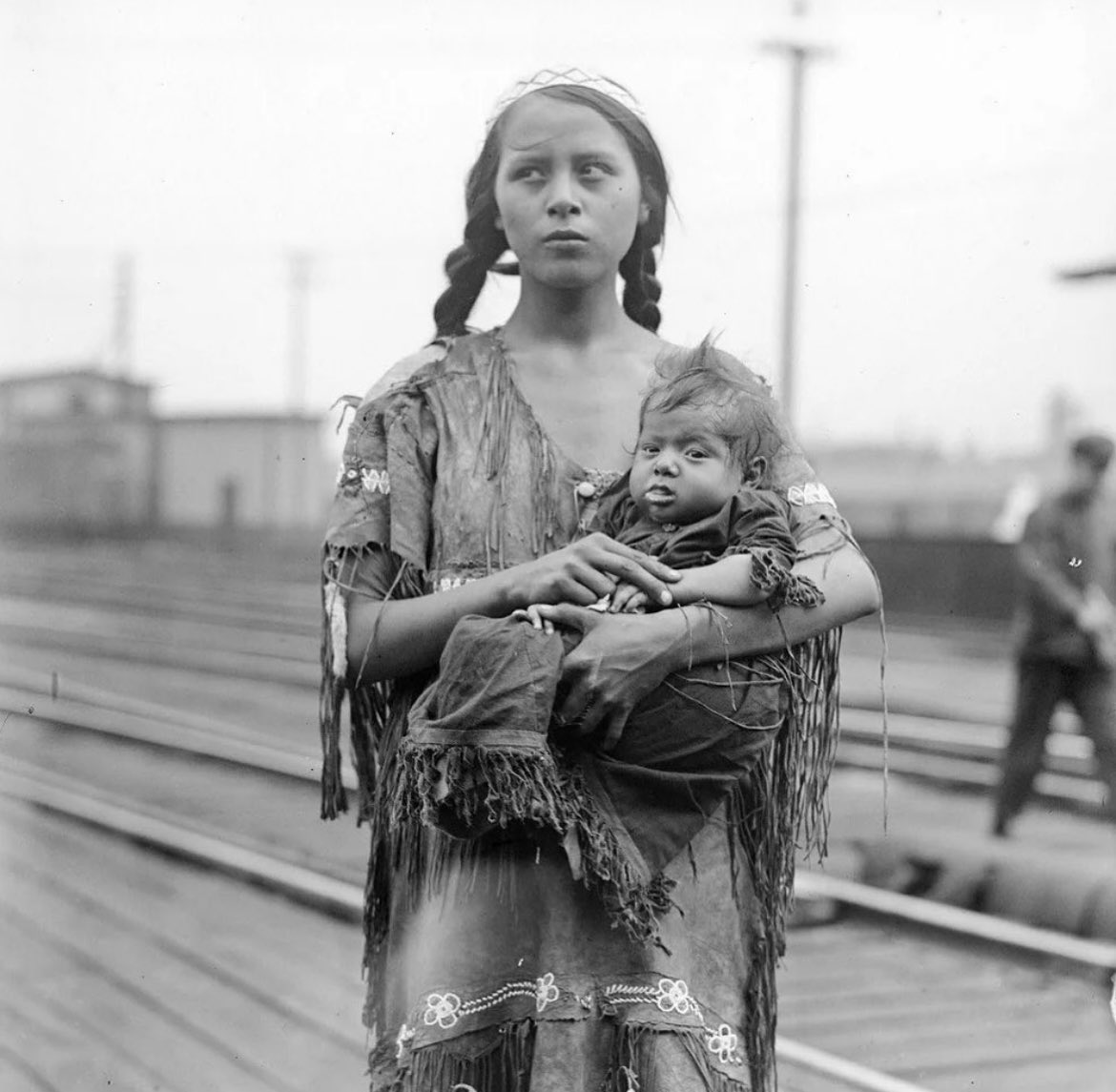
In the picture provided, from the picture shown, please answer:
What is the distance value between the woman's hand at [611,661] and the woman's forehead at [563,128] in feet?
2.27

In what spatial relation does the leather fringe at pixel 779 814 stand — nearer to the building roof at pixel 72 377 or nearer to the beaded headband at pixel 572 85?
the beaded headband at pixel 572 85

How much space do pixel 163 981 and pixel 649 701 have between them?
348cm

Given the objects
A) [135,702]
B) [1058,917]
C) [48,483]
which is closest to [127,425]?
[48,483]

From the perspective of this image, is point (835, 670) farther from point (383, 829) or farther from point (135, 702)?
point (135, 702)

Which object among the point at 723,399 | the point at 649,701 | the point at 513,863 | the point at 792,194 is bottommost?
the point at 513,863

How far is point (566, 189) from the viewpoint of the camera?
2.39 m

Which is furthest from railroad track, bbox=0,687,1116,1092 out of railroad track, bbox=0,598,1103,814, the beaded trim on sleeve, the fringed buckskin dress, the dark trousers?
the beaded trim on sleeve

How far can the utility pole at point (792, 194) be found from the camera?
4.19 meters

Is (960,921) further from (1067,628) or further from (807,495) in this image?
(807,495)

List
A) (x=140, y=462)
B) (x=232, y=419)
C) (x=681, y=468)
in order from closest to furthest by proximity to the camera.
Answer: (x=681, y=468)
(x=232, y=419)
(x=140, y=462)

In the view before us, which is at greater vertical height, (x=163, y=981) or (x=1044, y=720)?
(x=1044, y=720)

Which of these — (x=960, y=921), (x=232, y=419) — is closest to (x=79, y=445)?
(x=232, y=419)

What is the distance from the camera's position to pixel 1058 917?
19.5 feet

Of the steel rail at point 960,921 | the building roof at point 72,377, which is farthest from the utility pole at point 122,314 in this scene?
the steel rail at point 960,921
